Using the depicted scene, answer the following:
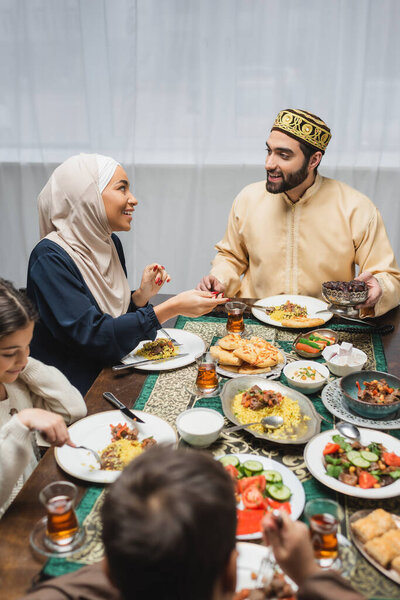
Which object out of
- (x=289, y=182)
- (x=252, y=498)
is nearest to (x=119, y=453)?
(x=252, y=498)

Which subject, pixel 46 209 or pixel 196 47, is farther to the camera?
pixel 196 47

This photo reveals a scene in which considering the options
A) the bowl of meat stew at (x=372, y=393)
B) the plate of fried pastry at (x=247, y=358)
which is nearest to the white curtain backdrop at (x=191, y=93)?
the plate of fried pastry at (x=247, y=358)

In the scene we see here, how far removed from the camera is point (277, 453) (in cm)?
162

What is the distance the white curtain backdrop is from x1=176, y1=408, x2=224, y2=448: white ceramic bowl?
142 inches

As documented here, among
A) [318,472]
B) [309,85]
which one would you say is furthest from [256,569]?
[309,85]

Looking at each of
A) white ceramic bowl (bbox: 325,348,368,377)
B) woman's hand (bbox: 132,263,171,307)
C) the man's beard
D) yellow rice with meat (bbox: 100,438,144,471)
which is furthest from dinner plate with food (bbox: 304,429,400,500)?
the man's beard

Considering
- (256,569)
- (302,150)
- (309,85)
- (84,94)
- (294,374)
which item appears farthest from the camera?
(84,94)

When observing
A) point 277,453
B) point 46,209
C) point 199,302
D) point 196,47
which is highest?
point 196,47

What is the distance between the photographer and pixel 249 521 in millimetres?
1307

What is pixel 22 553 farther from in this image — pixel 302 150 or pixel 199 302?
pixel 302 150

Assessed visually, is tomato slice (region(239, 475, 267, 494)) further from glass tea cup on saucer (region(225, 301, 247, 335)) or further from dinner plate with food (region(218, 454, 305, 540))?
glass tea cup on saucer (region(225, 301, 247, 335))

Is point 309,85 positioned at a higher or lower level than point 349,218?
higher

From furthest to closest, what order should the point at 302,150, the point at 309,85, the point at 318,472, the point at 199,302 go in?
the point at 309,85
the point at 302,150
the point at 199,302
the point at 318,472

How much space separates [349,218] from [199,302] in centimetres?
139
